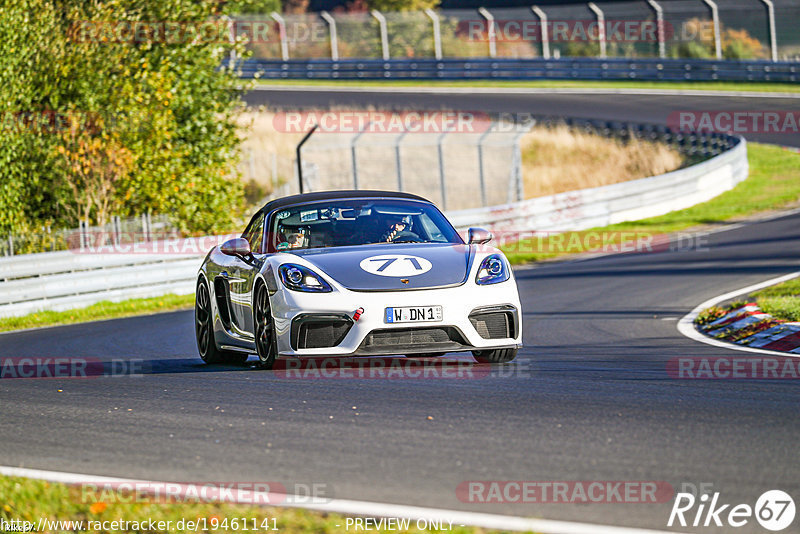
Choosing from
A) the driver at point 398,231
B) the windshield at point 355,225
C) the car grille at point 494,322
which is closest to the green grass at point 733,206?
the windshield at point 355,225

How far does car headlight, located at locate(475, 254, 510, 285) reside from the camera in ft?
26.4

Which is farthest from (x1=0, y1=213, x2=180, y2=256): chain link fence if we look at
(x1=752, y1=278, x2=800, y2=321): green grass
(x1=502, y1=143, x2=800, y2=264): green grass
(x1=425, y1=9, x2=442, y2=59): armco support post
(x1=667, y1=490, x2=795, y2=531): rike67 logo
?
(x1=425, y1=9, x2=442, y2=59): armco support post

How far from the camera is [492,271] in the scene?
26.8ft

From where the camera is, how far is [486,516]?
430cm

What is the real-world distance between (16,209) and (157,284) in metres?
3.85

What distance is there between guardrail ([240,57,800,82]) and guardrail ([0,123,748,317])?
6.17 meters

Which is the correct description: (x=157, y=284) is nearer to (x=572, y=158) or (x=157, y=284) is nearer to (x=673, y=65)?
(x=572, y=158)

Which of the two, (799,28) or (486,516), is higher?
(799,28)

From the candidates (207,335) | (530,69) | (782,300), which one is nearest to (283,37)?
(530,69)

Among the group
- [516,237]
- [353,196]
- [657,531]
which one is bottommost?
[516,237]

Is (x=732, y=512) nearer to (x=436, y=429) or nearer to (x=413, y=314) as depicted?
(x=436, y=429)

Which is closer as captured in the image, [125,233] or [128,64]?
[125,233]

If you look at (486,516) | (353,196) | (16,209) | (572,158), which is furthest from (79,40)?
(486,516)

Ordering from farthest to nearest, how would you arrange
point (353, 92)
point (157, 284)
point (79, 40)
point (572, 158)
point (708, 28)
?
point (353, 92) → point (708, 28) → point (572, 158) → point (79, 40) → point (157, 284)
